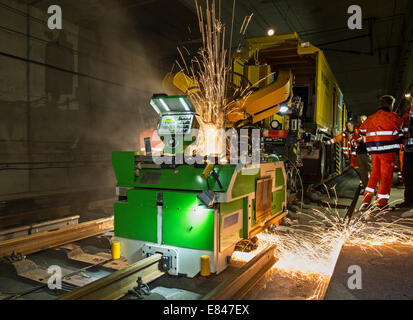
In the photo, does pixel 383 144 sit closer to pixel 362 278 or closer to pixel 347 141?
pixel 362 278

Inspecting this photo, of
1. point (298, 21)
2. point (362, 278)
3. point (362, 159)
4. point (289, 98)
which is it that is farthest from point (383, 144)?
point (298, 21)

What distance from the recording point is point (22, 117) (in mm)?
7637

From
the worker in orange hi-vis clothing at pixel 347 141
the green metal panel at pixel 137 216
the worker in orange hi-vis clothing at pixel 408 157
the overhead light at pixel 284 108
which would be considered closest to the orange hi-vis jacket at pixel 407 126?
the worker in orange hi-vis clothing at pixel 408 157

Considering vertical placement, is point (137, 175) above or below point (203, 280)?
above

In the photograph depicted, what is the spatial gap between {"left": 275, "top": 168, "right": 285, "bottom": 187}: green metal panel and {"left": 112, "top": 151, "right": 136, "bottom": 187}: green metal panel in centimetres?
208

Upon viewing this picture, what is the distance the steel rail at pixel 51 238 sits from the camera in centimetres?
342

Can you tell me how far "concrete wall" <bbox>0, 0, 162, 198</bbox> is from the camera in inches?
292

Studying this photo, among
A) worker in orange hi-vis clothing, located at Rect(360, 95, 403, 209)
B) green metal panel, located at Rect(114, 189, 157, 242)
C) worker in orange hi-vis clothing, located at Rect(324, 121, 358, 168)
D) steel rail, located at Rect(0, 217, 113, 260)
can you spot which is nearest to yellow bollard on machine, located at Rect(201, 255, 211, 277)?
green metal panel, located at Rect(114, 189, 157, 242)

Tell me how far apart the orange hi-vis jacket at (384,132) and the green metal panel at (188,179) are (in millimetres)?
3928

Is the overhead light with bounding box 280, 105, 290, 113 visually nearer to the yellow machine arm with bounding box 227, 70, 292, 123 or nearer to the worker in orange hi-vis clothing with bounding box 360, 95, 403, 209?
the worker in orange hi-vis clothing with bounding box 360, 95, 403, 209

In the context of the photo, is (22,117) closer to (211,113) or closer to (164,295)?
(211,113)

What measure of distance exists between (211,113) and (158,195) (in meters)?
1.81

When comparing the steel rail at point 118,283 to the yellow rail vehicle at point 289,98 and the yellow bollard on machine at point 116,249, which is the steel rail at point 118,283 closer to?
the yellow bollard on machine at point 116,249
